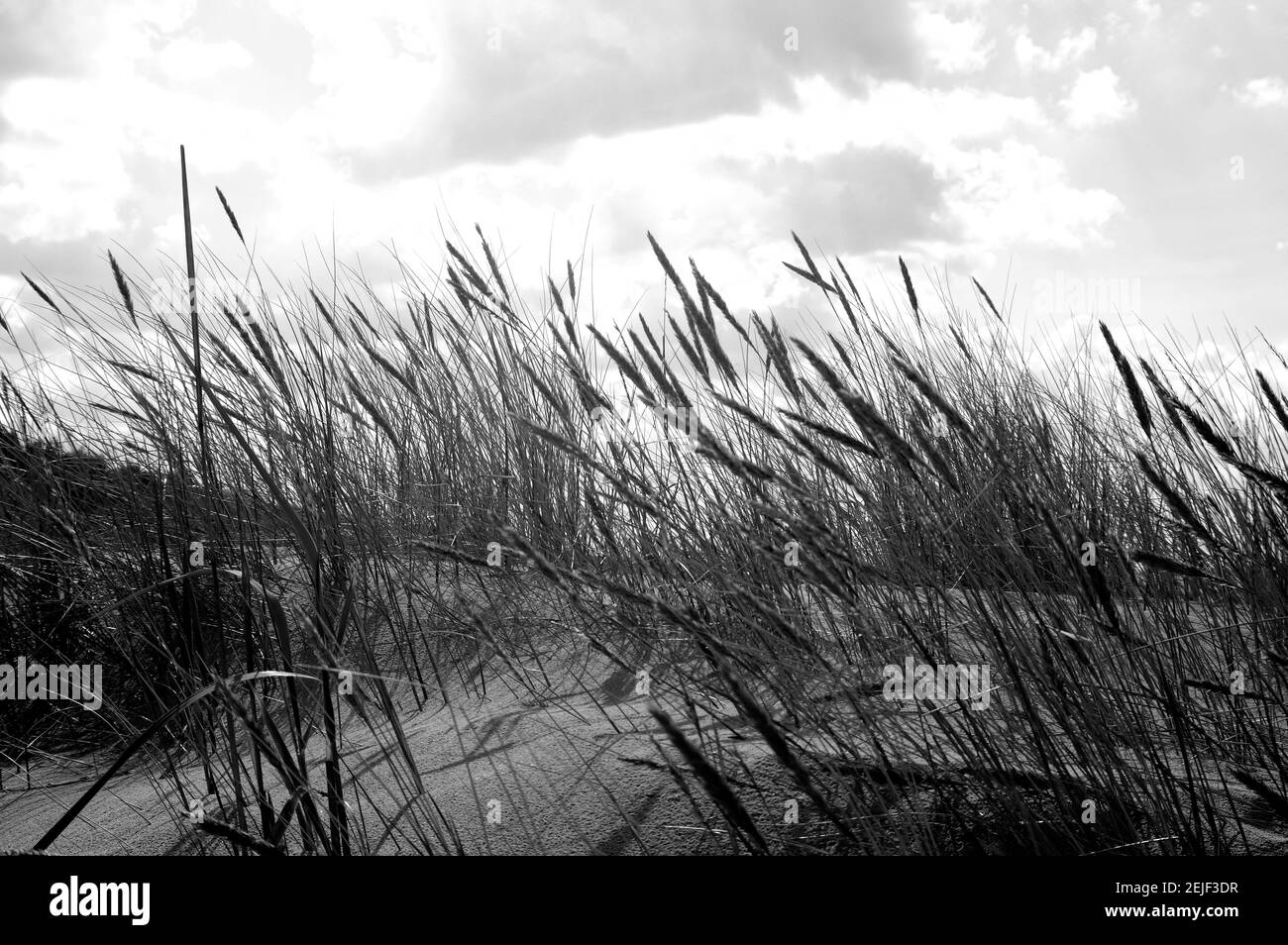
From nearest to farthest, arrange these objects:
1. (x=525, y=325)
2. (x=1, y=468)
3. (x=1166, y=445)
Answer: (x=1166, y=445), (x=525, y=325), (x=1, y=468)

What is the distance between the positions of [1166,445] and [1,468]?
3.39 m

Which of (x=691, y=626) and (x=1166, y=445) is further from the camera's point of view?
(x=1166, y=445)

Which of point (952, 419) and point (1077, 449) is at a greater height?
point (1077, 449)

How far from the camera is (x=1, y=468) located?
3.23m

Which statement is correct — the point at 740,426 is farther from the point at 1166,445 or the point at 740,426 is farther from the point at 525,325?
the point at 1166,445

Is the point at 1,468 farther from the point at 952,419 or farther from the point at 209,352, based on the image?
the point at 952,419
